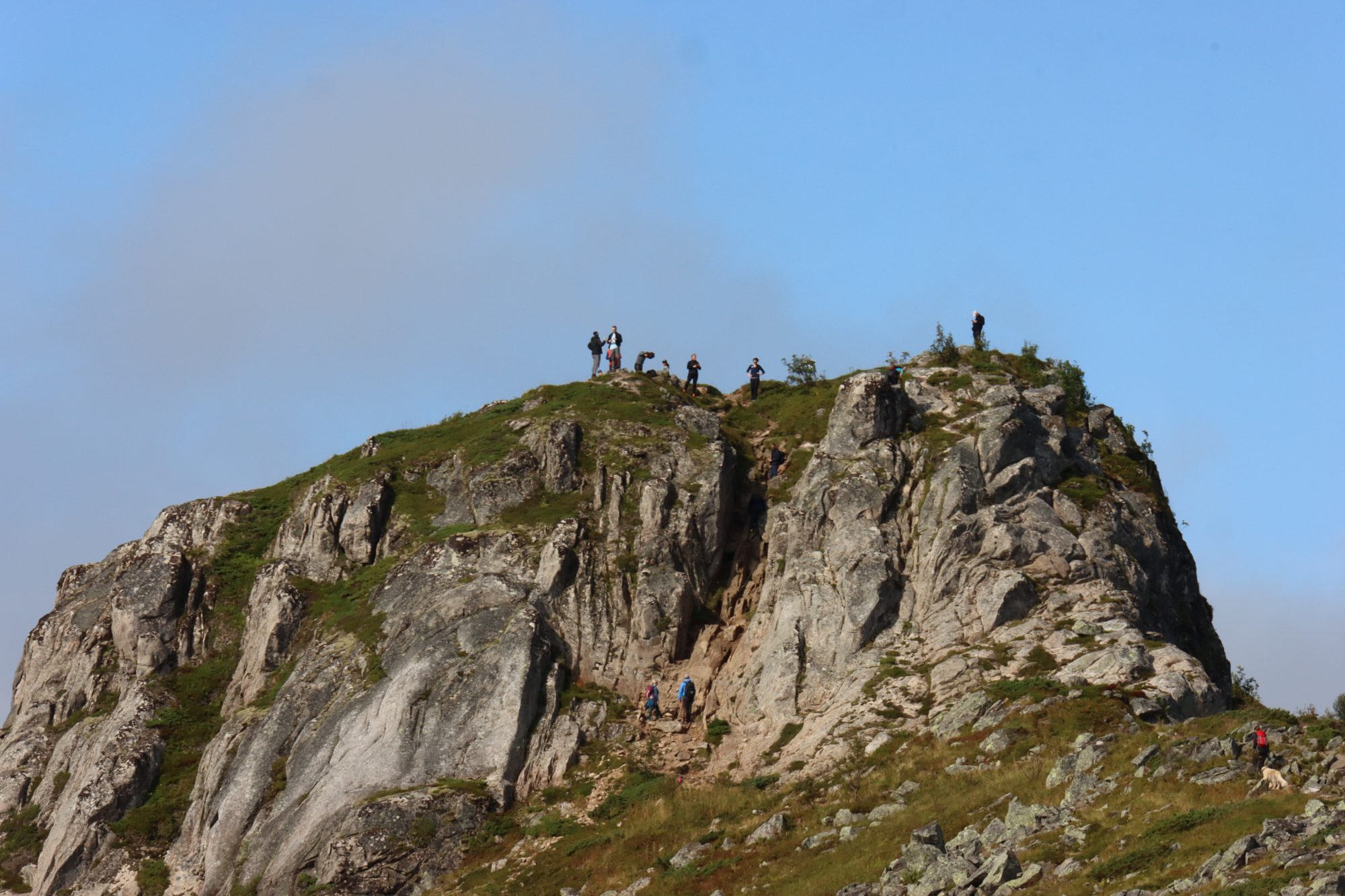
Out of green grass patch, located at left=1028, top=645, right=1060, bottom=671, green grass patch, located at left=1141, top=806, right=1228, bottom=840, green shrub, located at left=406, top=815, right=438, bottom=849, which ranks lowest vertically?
green grass patch, located at left=1141, top=806, right=1228, bottom=840

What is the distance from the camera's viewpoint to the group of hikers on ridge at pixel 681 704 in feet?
202

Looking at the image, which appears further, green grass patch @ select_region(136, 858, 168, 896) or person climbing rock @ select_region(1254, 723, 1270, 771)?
green grass patch @ select_region(136, 858, 168, 896)

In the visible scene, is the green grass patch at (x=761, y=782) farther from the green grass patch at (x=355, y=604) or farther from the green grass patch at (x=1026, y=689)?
the green grass patch at (x=355, y=604)

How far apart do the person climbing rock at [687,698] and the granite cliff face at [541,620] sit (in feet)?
3.72

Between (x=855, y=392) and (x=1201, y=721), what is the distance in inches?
1025

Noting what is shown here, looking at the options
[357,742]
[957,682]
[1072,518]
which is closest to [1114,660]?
[957,682]

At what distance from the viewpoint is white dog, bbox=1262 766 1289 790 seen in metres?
39.4

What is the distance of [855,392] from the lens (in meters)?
69.5

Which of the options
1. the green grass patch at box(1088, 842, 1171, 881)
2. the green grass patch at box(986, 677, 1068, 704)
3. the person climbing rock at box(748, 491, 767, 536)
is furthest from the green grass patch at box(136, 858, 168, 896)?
the green grass patch at box(1088, 842, 1171, 881)

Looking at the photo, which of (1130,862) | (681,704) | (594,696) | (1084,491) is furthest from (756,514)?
(1130,862)

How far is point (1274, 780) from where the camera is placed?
39.7 m

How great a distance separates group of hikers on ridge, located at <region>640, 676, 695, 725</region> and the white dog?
85.3ft

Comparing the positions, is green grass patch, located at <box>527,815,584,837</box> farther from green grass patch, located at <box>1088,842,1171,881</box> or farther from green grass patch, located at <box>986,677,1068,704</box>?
green grass patch, located at <box>1088,842,1171,881</box>

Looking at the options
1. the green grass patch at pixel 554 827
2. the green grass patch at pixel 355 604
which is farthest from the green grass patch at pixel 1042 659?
the green grass patch at pixel 355 604
